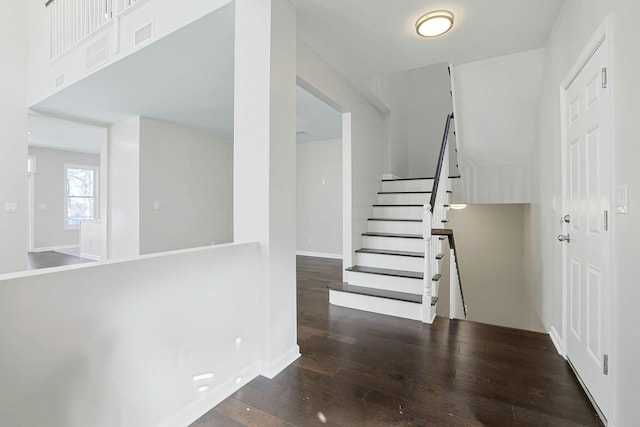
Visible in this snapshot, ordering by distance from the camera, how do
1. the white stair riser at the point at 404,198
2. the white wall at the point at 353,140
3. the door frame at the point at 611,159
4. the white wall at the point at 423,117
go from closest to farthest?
the door frame at the point at 611,159
the white wall at the point at 353,140
the white stair riser at the point at 404,198
the white wall at the point at 423,117

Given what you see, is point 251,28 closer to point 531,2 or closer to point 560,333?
point 531,2

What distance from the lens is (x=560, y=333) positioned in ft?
7.64

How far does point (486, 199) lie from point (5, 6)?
7354 millimetres

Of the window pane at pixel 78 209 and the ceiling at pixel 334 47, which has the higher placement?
the ceiling at pixel 334 47

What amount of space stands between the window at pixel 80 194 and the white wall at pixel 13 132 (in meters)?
4.51

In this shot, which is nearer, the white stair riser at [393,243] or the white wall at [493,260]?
the white stair riser at [393,243]

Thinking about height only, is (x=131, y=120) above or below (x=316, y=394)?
above

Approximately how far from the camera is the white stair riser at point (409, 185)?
4.51 m

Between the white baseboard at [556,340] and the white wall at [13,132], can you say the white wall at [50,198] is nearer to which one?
the white wall at [13,132]

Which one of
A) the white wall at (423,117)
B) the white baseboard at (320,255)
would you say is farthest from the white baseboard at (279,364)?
the white wall at (423,117)

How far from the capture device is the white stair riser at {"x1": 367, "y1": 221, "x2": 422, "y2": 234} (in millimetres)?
3885

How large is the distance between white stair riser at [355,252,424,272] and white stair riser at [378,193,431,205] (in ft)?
3.66

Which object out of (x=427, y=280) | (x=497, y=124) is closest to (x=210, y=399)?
(x=427, y=280)

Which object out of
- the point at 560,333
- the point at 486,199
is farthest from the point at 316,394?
the point at 486,199
